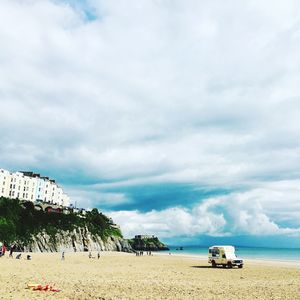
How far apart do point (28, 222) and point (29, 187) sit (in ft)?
159

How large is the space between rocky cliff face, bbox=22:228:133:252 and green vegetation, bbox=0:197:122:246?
1352 mm

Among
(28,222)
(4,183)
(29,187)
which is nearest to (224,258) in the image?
(28,222)

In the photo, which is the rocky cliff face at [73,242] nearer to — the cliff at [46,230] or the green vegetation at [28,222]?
the cliff at [46,230]

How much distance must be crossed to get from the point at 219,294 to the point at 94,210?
5419 inches

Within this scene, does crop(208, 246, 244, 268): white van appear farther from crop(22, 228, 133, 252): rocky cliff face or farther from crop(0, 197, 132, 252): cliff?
crop(22, 228, 133, 252): rocky cliff face

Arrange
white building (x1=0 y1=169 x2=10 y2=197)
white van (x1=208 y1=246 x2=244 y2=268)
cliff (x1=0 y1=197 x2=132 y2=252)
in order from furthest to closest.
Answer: white building (x1=0 y1=169 x2=10 y2=197)
cliff (x1=0 y1=197 x2=132 y2=252)
white van (x1=208 y1=246 x2=244 y2=268)

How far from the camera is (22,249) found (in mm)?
98500

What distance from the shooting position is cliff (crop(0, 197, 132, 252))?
100125 millimetres

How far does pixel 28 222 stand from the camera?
109 m

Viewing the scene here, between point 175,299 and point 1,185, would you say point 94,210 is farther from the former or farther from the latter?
point 175,299

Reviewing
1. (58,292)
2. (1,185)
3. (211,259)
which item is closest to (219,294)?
(58,292)

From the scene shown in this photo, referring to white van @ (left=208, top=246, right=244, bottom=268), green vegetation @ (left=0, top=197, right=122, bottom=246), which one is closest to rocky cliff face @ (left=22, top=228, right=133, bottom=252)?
green vegetation @ (left=0, top=197, right=122, bottom=246)

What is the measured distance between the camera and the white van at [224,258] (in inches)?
1799

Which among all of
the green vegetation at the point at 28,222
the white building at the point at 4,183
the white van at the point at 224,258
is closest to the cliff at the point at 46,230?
the green vegetation at the point at 28,222
